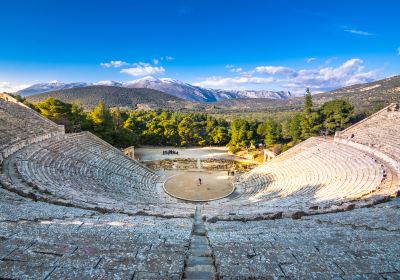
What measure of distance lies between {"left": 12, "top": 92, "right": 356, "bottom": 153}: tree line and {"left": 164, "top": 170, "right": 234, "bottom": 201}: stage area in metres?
12.0

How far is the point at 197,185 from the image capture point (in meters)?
22.5

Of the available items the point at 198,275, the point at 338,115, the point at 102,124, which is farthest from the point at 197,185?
the point at 338,115

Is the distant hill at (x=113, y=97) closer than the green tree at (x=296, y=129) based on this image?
No

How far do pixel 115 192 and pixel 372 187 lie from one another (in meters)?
Result: 14.4

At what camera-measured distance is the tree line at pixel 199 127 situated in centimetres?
3478

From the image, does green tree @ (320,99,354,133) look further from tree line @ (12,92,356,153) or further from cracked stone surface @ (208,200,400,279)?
cracked stone surface @ (208,200,400,279)

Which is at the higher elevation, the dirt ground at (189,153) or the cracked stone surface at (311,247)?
the cracked stone surface at (311,247)

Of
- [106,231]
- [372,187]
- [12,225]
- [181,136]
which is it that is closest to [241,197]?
[372,187]

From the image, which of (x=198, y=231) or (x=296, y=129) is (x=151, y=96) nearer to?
(x=296, y=129)

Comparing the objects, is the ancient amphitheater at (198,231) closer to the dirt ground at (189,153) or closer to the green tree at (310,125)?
the dirt ground at (189,153)

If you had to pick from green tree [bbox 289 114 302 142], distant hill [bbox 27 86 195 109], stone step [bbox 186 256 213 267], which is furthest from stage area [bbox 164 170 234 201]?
distant hill [bbox 27 86 195 109]

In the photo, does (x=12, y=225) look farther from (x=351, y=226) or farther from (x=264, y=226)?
(x=351, y=226)

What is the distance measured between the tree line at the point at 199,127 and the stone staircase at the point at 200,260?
2907 cm

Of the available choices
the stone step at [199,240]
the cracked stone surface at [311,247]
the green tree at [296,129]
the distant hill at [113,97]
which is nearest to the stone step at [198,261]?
the cracked stone surface at [311,247]
